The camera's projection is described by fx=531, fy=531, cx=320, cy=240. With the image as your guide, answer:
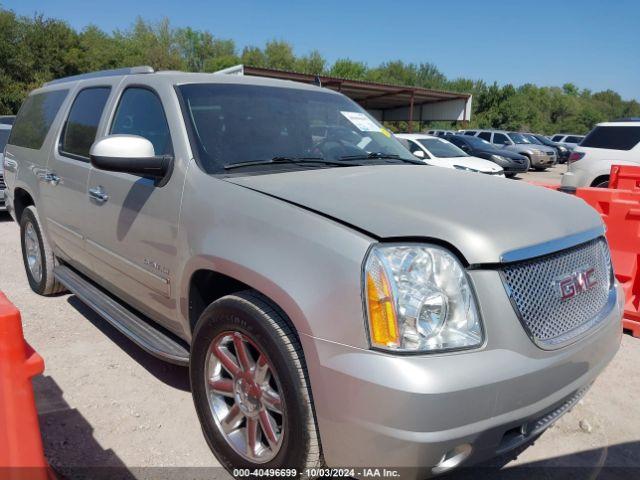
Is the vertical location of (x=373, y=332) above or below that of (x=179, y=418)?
above

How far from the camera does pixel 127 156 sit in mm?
2646

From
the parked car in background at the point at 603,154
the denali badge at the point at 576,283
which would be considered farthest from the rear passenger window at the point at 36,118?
the parked car in background at the point at 603,154

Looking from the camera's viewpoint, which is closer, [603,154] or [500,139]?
[603,154]

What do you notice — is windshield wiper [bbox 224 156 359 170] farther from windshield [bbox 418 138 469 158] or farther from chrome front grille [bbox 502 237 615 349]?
windshield [bbox 418 138 469 158]

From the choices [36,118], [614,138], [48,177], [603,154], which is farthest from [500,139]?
[48,177]

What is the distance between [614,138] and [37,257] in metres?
9.49

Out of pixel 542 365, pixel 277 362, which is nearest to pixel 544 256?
pixel 542 365

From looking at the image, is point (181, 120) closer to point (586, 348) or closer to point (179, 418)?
point (179, 418)

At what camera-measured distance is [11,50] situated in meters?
32.0

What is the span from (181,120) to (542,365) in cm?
212

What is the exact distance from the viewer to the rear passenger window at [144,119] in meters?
3.00

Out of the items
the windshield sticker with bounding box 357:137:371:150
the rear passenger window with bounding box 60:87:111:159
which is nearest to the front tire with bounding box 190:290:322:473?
the windshield sticker with bounding box 357:137:371:150

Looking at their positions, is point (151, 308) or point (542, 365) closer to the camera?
point (542, 365)

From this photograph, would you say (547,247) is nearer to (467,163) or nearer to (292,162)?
(292,162)
